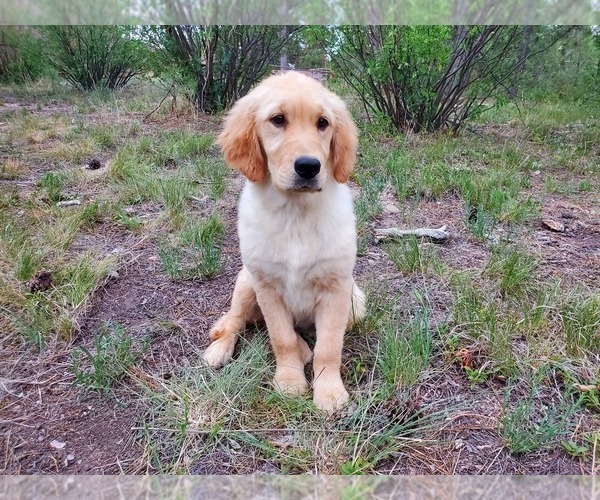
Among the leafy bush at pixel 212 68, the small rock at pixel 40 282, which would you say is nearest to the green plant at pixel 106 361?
the small rock at pixel 40 282

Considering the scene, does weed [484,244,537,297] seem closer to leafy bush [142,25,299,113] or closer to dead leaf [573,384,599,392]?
dead leaf [573,384,599,392]

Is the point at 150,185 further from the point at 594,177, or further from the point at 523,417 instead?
the point at 594,177

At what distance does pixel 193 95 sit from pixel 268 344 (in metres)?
5.03

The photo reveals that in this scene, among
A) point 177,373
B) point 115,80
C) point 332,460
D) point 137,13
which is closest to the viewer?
point 137,13

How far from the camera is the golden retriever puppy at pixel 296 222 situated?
5.29 feet

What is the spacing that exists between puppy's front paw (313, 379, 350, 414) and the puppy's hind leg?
1.41ft

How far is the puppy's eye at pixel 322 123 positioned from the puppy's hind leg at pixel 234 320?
0.65 metres

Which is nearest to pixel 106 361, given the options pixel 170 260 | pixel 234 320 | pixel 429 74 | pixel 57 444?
pixel 57 444

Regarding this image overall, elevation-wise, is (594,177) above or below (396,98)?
below

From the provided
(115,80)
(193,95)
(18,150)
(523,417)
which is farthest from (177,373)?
(193,95)

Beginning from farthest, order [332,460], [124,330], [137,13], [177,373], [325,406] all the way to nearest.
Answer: [124,330] → [177,373] → [325,406] → [332,460] → [137,13]

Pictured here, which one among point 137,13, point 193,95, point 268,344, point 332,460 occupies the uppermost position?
point 137,13

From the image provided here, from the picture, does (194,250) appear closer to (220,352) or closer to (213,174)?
(220,352)

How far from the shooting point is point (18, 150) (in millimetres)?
4129
